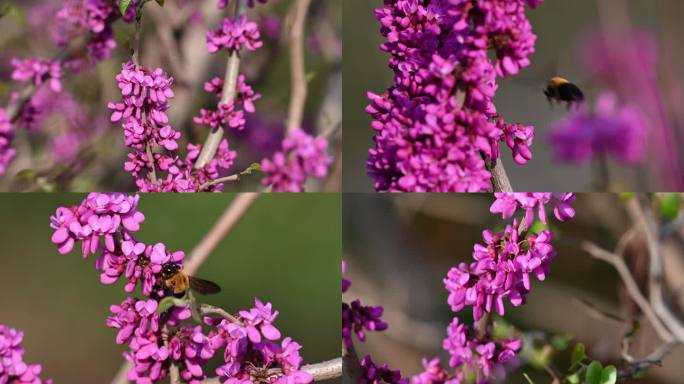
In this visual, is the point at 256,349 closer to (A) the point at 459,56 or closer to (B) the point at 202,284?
(B) the point at 202,284

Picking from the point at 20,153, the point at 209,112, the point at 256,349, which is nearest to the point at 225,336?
the point at 256,349

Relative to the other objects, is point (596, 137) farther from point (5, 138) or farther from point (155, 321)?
point (5, 138)

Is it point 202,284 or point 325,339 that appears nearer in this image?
point 202,284

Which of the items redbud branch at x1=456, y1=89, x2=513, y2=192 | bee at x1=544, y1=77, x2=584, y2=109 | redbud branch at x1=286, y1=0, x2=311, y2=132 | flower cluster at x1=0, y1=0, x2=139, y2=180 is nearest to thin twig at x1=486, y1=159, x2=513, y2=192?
redbud branch at x1=456, y1=89, x2=513, y2=192

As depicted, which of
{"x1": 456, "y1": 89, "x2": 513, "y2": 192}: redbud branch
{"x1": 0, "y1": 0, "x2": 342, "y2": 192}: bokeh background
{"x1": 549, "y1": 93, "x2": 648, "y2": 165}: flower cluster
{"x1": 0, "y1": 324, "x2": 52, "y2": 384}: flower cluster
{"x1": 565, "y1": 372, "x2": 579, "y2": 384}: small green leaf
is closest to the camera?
{"x1": 456, "y1": 89, "x2": 513, "y2": 192}: redbud branch

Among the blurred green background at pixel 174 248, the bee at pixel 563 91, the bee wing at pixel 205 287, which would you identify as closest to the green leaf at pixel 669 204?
the bee at pixel 563 91

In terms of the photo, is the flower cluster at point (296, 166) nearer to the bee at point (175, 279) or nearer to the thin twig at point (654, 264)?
the bee at point (175, 279)

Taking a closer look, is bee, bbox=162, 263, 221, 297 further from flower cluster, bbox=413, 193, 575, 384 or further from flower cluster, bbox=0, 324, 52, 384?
flower cluster, bbox=413, 193, 575, 384
